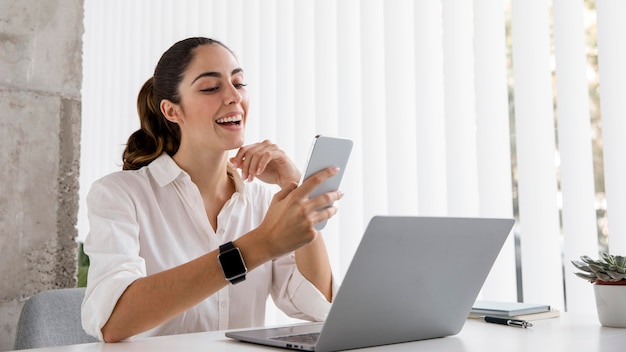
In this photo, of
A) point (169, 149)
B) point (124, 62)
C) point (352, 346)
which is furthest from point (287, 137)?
point (352, 346)

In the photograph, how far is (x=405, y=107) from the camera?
2307 mm

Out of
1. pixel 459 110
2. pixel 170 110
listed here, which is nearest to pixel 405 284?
pixel 170 110

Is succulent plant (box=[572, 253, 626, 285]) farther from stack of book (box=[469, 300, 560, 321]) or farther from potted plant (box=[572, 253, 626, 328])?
stack of book (box=[469, 300, 560, 321])

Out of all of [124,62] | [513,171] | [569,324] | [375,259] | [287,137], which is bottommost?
[569,324]

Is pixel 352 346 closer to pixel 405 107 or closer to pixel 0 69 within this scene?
pixel 405 107

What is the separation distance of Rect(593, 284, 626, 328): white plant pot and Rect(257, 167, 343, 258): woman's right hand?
57 centimetres

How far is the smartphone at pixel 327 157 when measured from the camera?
112 centimetres

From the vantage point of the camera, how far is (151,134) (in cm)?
197

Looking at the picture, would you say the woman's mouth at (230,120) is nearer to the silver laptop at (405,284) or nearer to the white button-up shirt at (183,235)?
the white button-up shirt at (183,235)

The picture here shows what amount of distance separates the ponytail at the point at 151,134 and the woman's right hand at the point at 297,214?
30.9 inches

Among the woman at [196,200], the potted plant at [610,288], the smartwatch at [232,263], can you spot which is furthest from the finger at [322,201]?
the potted plant at [610,288]

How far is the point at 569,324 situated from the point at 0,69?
1.80m

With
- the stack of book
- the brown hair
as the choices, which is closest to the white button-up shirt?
the brown hair

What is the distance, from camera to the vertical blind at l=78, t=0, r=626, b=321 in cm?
189
